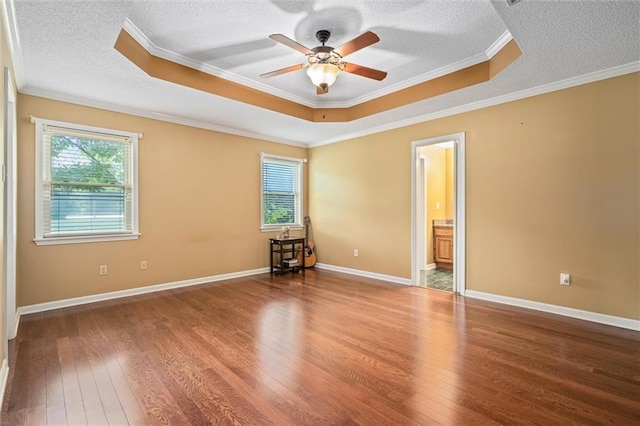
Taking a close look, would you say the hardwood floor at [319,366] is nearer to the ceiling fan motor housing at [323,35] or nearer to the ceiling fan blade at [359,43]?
the ceiling fan blade at [359,43]

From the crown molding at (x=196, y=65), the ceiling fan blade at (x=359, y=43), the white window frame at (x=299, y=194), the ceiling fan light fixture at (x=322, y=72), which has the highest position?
the crown molding at (x=196, y=65)

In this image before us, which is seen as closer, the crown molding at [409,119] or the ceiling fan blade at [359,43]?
the ceiling fan blade at [359,43]

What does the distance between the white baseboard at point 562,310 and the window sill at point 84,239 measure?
4738mm

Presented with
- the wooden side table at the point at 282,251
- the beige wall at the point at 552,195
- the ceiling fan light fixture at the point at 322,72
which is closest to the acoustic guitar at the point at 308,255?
the wooden side table at the point at 282,251

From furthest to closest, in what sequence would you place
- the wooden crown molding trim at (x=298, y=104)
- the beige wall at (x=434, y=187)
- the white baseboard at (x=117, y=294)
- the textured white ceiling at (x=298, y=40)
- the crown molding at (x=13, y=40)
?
the beige wall at (x=434, y=187) < the white baseboard at (x=117, y=294) < the wooden crown molding trim at (x=298, y=104) < the textured white ceiling at (x=298, y=40) < the crown molding at (x=13, y=40)

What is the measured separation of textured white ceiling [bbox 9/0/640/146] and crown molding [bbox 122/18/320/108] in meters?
0.02

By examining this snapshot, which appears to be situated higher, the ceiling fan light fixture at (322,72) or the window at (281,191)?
the ceiling fan light fixture at (322,72)

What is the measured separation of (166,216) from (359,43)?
3.64 m

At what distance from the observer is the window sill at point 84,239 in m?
3.65

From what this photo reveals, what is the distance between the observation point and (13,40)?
256 cm

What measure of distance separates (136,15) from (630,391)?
4.64m

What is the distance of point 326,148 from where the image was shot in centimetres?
627

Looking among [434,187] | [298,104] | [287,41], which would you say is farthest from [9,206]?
[434,187]

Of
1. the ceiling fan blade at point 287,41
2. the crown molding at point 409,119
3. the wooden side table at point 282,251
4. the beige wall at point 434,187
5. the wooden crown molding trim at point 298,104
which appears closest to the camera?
the ceiling fan blade at point 287,41
